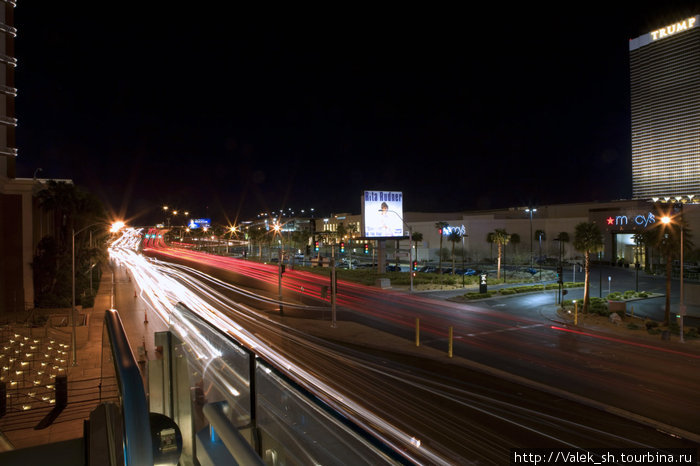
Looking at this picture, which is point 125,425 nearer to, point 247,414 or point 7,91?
point 247,414

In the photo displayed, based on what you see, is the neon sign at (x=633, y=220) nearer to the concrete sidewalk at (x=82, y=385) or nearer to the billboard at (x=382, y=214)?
the billboard at (x=382, y=214)

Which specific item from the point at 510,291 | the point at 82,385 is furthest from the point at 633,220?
the point at 82,385

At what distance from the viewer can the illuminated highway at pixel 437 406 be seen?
35.3 feet

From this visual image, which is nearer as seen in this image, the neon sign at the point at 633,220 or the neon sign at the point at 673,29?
the neon sign at the point at 633,220

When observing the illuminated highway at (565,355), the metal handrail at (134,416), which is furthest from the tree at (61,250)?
the metal handrail at (134,416)

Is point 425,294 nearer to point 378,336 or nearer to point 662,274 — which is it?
point 378,336

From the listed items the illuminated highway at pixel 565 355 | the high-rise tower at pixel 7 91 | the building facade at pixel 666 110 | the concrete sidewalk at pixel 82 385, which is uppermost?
the building facade at pixel 666 110

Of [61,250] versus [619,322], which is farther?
[61,250]

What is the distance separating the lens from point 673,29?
121 m

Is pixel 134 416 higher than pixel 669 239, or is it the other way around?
pixel 669 239

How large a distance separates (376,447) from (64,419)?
1629cm

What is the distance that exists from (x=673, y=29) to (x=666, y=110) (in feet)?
74.2

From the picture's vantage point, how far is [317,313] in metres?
29.7

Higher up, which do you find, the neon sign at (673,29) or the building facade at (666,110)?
the neon sign at (673,29)
